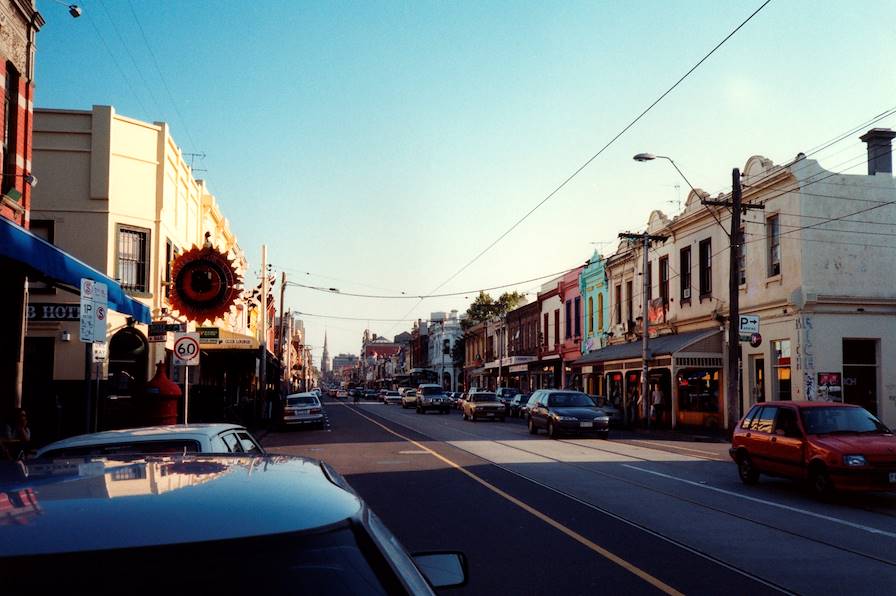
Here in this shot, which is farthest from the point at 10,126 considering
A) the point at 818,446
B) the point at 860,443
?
the point at 860,443

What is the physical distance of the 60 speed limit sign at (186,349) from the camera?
65.0ft

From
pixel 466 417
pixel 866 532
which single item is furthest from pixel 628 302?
pixel 866 532

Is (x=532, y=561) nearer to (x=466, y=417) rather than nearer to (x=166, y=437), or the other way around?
(x=166, y=437)

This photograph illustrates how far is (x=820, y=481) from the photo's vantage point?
13609mm

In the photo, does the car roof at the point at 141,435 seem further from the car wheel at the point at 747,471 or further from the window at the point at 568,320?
the window at the point at 568,320

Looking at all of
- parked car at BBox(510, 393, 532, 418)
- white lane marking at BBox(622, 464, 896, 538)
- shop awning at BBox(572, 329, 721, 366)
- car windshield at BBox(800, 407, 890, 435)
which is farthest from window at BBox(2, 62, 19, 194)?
parked car at BBox(510, 393, 532, 418)

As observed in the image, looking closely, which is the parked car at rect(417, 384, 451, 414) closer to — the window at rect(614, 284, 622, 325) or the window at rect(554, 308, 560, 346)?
the window at rect(554, 308, 560, 346)

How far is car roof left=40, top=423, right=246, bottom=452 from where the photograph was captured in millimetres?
5982

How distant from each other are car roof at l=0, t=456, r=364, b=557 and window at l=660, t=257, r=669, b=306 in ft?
134

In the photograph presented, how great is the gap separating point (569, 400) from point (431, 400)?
1068 inches

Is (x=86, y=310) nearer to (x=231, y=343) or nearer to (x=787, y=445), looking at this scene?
(x=787, y=445)

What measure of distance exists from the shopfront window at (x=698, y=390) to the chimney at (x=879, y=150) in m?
10.5

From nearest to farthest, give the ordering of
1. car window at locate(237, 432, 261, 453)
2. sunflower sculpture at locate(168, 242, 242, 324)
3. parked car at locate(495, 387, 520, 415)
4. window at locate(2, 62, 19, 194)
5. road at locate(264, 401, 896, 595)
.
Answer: car window at locate(237, 432, 261, 453) < road at locate(264, 401, 896, 595) < window at locate(2, 62, 19, 194) < sunflower sculpture at locate(168, 242, 242, 324) < parked car at locate(495, 387, 520, 415)

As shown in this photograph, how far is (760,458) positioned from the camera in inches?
605
